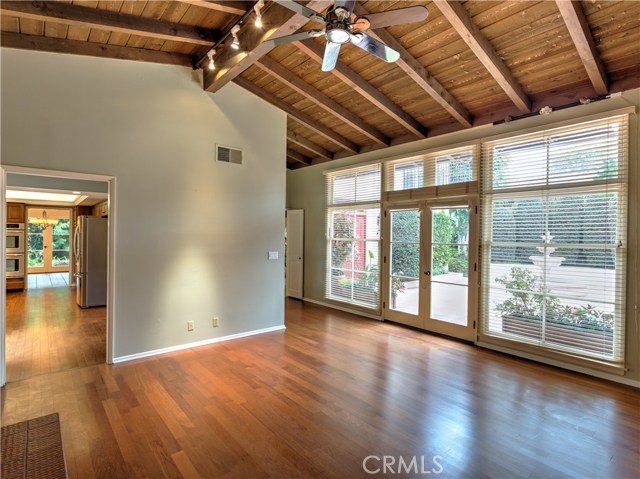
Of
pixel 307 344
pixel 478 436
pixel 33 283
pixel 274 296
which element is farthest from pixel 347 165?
pixel 33 283

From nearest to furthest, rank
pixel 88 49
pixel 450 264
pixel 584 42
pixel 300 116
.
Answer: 1. pixel 584 42
2. pixel 88 49
3. pixel 450 264
4. pixel 300 116

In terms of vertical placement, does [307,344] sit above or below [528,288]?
below

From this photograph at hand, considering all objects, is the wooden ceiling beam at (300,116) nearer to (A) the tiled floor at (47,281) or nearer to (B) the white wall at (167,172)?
(B) the white wall at (167,172)

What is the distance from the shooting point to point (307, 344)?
471 cm

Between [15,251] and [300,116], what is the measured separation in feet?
27.3

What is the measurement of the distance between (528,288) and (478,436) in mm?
2325

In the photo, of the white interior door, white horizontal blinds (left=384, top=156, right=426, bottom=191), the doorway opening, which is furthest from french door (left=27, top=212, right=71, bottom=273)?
white horizontal blinds (left=384, top=156, right=426, bottom=191)

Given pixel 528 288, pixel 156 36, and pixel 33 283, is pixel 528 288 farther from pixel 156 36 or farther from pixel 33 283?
pixel 33 283

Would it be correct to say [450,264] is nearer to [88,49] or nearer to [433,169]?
[433,169]

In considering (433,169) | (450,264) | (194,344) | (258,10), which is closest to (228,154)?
(258,10)

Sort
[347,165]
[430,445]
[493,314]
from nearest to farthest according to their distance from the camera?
[430,445] < [493,314] < [347,165]

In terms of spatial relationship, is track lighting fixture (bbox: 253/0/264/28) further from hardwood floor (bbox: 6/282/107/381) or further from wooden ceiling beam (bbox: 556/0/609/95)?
hardwood floor (bbox: 6/282/107/381)

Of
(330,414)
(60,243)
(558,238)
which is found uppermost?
(558,238)

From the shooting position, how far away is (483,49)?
11.1ft
